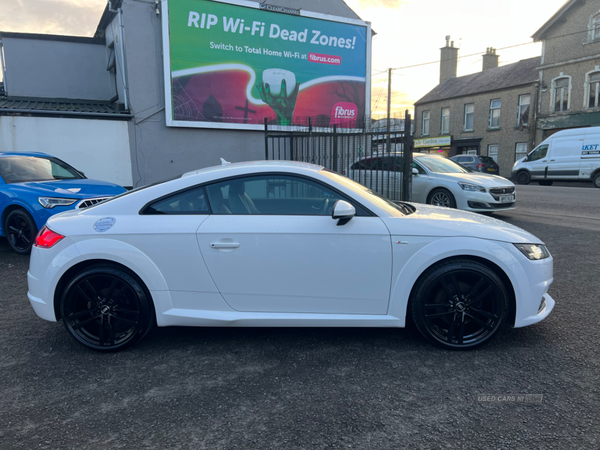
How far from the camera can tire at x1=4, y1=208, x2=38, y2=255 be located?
6.51 meters

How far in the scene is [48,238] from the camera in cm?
331

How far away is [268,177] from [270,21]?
10.9 metres

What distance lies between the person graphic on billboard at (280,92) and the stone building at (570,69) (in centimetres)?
2138

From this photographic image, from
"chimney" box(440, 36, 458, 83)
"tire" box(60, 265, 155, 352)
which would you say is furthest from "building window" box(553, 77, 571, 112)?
"tire" box(60, 265, 155, 352)

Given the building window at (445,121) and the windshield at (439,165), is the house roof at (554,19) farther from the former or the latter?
the windshield at (439,165)

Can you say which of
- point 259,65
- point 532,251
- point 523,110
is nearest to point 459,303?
point 532,251

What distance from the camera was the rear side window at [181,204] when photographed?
10.8 ft

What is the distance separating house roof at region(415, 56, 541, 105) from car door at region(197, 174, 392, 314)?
3100 cm

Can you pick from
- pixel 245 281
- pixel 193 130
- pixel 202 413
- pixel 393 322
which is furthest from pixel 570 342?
pixel 193 130

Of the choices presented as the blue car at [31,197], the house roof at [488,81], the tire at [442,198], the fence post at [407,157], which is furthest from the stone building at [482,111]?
the blue car at [31,197]

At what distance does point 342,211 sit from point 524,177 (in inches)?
844

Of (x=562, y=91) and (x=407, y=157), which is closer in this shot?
(x=407, y=157)

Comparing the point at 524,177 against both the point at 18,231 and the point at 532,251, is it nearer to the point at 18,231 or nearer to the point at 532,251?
the point at 532,251

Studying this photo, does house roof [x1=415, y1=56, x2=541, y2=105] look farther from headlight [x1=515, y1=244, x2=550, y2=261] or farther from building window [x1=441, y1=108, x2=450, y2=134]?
headlight [x1=515, y1=244, x2=550, y2=261]
